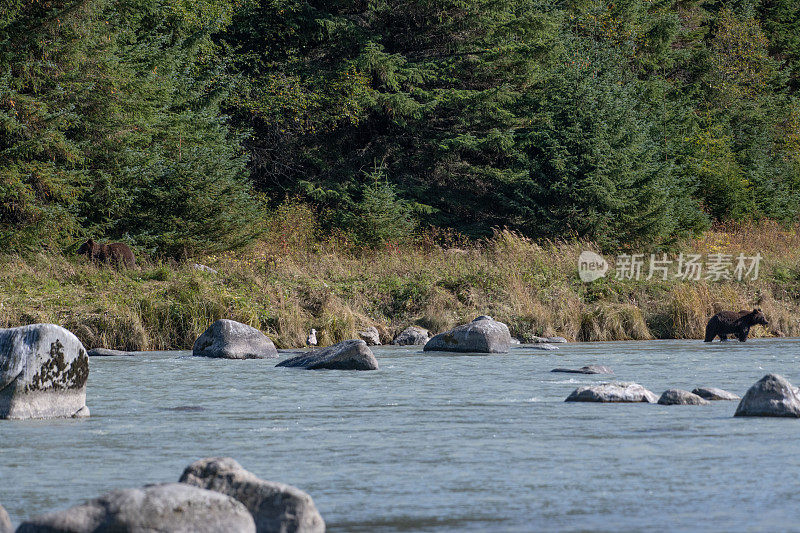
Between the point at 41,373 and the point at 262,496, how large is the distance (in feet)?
17.5

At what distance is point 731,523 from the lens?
5.98m

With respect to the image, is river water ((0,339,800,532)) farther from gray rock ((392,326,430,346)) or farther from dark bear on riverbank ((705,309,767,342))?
gray rock ((392,326,430,346))

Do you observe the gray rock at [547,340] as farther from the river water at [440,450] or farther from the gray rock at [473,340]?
the river water at [440,450]

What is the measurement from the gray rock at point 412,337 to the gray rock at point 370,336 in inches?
16.9

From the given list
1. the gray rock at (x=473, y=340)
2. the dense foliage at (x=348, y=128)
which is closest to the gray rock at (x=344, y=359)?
the gray rock at (x=473, y=340)

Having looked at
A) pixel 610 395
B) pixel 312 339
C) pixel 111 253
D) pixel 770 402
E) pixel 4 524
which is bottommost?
pixel 4 524

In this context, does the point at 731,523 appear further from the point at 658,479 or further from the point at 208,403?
the point at 208,403

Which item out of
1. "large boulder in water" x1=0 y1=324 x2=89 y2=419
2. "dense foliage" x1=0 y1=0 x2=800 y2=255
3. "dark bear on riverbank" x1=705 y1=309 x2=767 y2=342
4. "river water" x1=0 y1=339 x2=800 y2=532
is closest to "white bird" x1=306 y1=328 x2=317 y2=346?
"river water" x1=0 y1=339 x2=800 y2=532

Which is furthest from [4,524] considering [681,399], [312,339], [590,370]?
[312,339]

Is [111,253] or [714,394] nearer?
[714,394]

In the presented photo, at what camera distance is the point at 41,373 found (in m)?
10.6

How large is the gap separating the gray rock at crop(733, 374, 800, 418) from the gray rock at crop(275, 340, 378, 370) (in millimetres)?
6504

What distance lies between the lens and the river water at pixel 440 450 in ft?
21.1

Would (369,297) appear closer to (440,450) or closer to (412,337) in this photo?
(412,337)
